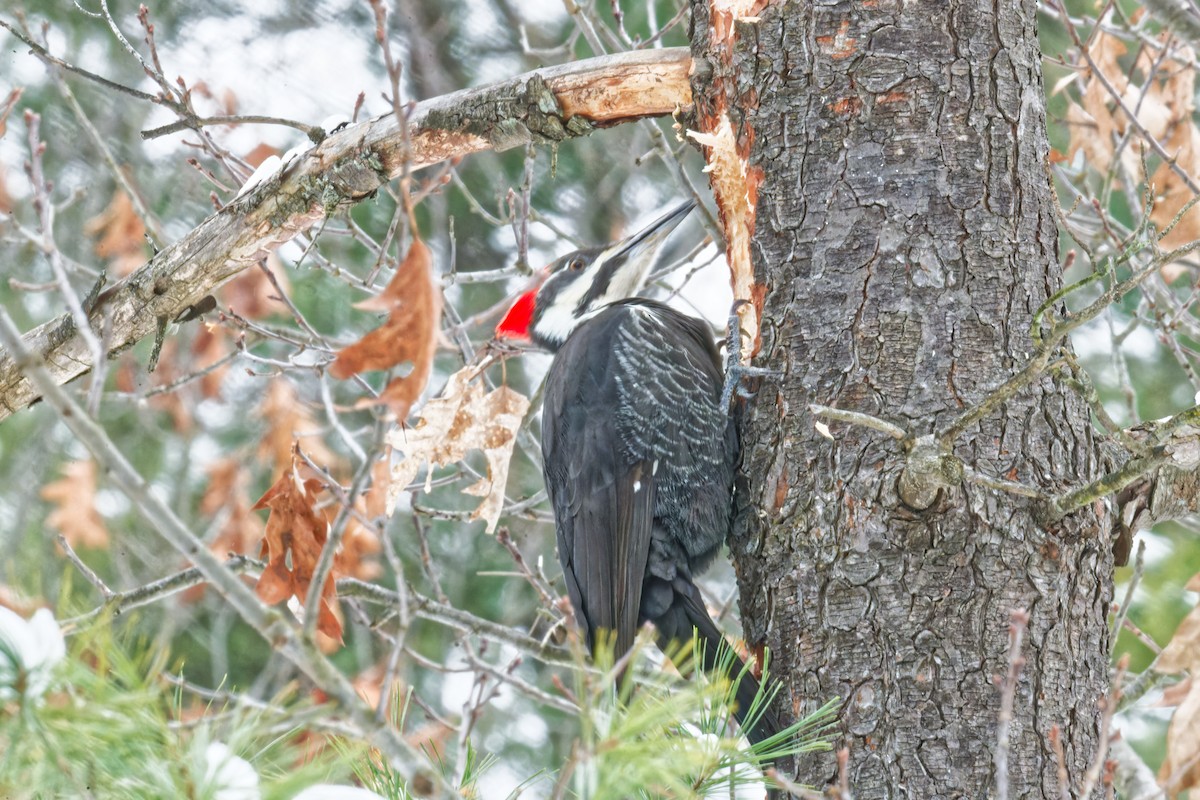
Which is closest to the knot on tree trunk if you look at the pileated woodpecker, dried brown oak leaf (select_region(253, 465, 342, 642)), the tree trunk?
the tree trunk

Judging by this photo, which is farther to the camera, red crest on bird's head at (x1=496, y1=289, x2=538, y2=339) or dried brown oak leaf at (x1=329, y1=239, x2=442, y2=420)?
red crest on bird's head at (x1=496, y1=289, x2=538, y2=339)

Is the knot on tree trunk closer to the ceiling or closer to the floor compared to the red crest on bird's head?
closer to the floor

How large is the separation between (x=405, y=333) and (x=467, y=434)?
1.47m

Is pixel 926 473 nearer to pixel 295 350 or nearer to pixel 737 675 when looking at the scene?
pixel 737 675

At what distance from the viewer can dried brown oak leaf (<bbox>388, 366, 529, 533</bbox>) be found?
11.0ft

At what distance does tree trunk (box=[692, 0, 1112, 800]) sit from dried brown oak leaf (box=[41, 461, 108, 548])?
15.0ft

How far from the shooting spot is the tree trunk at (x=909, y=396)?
2.41m

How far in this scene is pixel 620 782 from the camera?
5.84 feet

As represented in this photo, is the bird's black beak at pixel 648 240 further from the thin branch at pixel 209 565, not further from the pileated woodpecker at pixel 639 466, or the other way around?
the thin branch at pixel 209 565

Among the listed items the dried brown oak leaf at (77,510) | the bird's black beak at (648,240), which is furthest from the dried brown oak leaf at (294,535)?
the dried brown oak leaf at (77,510)

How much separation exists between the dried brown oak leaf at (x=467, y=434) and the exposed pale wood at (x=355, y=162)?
0.61 metres

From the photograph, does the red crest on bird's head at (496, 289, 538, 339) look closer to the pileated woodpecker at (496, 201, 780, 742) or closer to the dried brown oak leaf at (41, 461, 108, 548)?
the pileated woodpecker at (496, 201, 780, 742)

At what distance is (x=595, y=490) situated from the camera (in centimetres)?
351

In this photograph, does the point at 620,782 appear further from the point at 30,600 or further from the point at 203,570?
the point at 30,600
